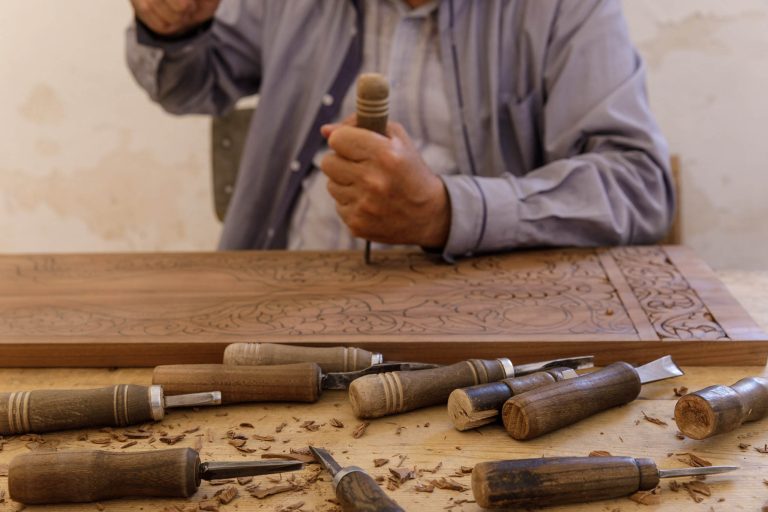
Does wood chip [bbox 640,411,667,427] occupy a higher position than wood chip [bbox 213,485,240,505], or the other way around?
wood chip [bbox 640,411,667,427]

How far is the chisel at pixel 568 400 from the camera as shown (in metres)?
1.02

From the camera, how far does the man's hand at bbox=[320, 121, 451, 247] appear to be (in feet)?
5.15

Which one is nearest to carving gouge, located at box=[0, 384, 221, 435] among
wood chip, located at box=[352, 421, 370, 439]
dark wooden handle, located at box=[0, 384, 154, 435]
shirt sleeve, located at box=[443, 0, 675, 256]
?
dark wooden handle, located at box=[0, 384, 154, 435]

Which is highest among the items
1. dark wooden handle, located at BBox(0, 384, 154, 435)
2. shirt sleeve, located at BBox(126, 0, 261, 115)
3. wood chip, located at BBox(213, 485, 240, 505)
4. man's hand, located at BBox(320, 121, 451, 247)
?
shirt sleeve, located at BBox(126, 0, 261, 115)

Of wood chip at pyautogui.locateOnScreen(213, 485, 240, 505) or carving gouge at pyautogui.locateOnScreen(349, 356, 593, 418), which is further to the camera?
carving gouge at pyautogui.locateOnScreen(349, 356, 593, 418)

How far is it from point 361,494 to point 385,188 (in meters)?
0.82

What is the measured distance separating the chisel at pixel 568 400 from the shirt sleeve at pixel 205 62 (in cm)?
147

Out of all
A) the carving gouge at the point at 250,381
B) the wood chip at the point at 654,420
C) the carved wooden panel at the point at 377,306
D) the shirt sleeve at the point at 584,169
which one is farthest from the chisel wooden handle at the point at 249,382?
the shirt sleeve at the point at 584,169

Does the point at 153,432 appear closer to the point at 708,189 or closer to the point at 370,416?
the point at 370,416

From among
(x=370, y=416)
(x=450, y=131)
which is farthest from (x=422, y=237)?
(x=370, y=416)

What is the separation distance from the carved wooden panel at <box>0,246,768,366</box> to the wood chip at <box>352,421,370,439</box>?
20 cm

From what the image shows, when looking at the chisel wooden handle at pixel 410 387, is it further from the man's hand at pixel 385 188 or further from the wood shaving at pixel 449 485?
the man's hand at pixel 385 188

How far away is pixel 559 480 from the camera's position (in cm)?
88

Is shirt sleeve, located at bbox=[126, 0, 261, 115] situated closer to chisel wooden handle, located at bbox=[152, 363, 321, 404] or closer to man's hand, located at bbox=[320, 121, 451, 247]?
man's hand, located at bbox=[320, 121, 451, 247]
